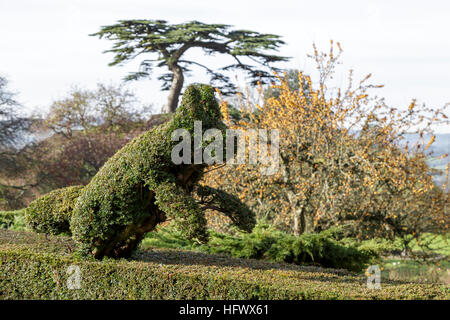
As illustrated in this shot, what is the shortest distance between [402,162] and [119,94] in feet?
57.0

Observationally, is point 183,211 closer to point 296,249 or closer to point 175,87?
point 296,249

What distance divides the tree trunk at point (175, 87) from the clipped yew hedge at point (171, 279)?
16.1m

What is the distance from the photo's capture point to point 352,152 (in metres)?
9.28

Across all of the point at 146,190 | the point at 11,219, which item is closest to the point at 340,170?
the point at 146,190

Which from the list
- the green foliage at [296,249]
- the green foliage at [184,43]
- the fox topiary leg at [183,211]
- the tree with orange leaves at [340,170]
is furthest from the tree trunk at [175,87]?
the fox topiary leg at [183,211]

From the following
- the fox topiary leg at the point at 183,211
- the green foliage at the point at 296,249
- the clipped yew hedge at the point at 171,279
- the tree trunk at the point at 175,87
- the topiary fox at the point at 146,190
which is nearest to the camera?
the clipped yew hedge at the point at 171,279

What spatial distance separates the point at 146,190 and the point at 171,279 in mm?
1236

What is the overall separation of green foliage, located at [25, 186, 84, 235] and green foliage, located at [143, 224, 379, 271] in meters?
2.09

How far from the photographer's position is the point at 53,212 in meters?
6.53

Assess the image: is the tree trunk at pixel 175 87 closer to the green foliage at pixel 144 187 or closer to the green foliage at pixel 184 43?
the green foliage at pixel 184 43

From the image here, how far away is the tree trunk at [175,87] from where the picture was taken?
22.5 m
